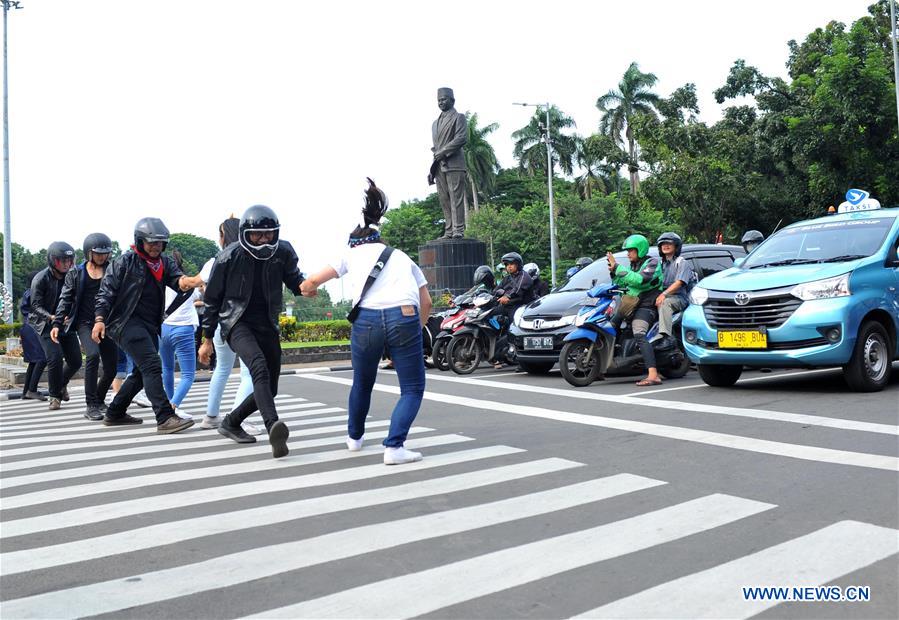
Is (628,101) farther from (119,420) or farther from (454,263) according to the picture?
(119,420)

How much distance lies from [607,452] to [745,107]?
37283mm

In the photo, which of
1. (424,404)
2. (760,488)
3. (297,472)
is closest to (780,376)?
(424,404)

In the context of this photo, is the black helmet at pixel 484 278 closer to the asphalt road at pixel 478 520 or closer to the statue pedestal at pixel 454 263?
the asphalt road at pixel 478 520

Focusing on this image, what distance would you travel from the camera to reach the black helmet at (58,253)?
10.6m

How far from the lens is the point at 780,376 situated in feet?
35.6

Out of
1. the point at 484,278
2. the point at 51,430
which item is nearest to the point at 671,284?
the point at 484,278

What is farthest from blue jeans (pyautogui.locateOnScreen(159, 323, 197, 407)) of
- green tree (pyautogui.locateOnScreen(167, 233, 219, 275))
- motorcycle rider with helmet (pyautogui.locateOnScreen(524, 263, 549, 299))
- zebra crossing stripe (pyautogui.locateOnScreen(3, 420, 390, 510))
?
green tree (pyautogui.locateOnScreen(167, 233, 219, 275))

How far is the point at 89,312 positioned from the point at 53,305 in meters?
1.20

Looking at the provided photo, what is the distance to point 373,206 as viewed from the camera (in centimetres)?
616

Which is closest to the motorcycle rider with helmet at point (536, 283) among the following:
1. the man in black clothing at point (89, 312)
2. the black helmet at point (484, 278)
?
the black helmet at point (484, 278)

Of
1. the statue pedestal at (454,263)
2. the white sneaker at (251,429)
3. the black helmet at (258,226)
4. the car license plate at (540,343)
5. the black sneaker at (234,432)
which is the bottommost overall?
the white sneaker at (251,429)

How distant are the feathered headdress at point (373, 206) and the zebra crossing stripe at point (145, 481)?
1715 mm

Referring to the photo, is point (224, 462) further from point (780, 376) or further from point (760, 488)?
point (780, 376)

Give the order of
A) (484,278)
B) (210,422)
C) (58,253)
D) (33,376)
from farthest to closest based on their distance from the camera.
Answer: (484,278) < (33,376) < (58,253) < (210,422)
